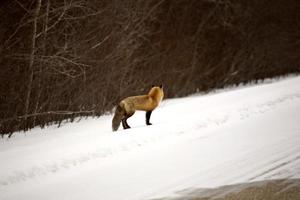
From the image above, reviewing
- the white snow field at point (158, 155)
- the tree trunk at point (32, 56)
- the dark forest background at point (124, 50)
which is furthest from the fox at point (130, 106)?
the tree trunk at point (32, 56)

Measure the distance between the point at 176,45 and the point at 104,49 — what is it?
3.90 m

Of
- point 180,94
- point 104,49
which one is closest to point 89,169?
point 104,49

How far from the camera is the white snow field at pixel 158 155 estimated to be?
20.4 feet

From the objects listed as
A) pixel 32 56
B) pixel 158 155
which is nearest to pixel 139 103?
pixel 158 155

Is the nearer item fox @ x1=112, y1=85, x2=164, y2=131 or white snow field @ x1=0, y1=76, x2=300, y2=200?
white snow field @ x1=0, y1=76, x2=300, y2=200

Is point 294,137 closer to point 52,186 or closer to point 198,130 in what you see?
point 198,130

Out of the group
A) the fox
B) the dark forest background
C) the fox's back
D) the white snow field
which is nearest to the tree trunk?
the dark forest background

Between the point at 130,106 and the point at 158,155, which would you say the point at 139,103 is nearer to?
the point at 130,106

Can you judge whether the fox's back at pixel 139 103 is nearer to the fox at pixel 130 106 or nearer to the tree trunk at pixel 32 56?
the fox at pixel 130 106

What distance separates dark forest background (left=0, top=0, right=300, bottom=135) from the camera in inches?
474

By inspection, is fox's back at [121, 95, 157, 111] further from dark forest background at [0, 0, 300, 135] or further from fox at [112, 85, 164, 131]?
dark forest background at [0, 0, 300, 135]

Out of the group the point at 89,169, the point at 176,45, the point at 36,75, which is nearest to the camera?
the point at 89,169

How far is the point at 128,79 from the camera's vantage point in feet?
50.3

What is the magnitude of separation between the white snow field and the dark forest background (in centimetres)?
164
